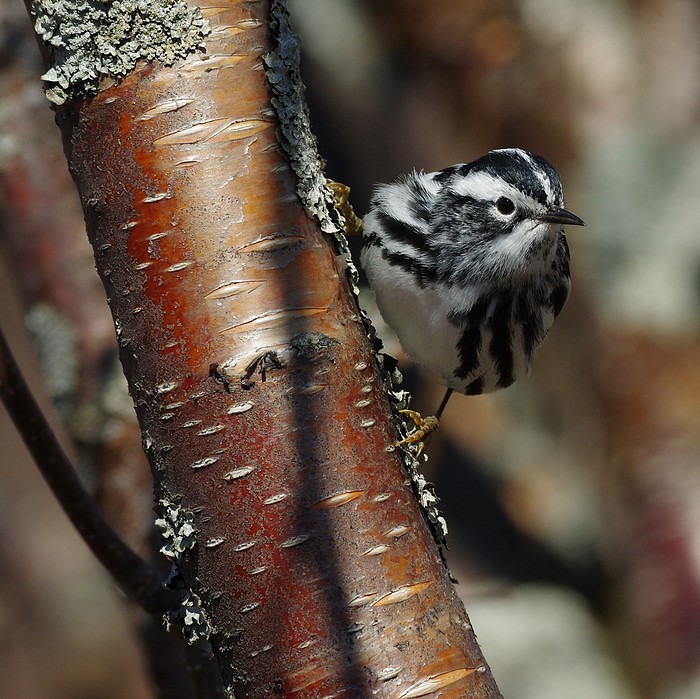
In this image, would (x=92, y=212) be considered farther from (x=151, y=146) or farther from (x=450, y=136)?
(x=450, y=136)

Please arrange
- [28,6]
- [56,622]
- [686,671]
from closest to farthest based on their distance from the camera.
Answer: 1. [28,6]
2. [686,671]
3. [56,622]

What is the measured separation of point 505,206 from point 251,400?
1.26 meters

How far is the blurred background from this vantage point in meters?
4.18

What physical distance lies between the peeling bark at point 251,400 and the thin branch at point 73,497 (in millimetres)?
290

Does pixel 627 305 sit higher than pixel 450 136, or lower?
lower

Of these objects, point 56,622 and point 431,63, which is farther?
point 56,622

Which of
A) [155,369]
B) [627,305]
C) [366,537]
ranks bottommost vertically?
[627,305]

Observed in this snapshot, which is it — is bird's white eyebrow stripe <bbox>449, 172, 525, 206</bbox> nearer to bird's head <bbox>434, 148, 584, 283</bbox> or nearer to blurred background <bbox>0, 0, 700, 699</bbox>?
bird's head <bbox>434, 148, 584, 283</bbox>

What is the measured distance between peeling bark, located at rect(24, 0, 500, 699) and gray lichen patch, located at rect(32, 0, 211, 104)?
0.8 inches

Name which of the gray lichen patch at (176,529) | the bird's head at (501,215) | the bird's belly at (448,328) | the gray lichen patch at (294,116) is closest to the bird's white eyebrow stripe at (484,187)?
the bird's head at (501,215)

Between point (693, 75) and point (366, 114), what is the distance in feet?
4.90

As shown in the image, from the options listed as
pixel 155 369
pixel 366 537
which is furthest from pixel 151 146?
pixel 366 537

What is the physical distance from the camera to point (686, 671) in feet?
13.5

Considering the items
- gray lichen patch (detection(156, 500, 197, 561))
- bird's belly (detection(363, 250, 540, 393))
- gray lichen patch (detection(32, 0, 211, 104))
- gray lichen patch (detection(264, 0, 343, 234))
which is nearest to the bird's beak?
bird's belly (detection(363, 250, 540, 393))
